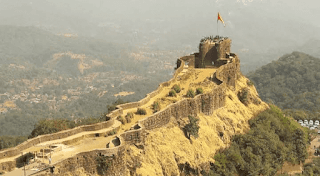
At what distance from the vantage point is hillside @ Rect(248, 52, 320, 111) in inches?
4242

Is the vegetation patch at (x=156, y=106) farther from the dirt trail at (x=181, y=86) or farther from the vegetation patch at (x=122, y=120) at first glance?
the vegetation patch at (x=122, y=120)

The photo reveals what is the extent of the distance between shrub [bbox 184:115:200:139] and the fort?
0.81 m

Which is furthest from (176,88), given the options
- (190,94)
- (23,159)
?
(23,159)

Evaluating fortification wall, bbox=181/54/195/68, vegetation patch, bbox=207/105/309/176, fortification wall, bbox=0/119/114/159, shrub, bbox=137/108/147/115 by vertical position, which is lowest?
vegetation patch, bbox=207/105/309/176

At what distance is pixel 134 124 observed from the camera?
90.1 feet

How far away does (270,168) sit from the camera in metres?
35.4

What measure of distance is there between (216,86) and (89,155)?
18.4 metres

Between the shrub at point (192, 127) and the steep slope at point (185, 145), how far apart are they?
0.44 m

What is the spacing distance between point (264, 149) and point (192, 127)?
33.1 feet

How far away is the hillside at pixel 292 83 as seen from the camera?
108 m

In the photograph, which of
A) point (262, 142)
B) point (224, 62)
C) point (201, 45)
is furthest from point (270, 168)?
point (201, 45)

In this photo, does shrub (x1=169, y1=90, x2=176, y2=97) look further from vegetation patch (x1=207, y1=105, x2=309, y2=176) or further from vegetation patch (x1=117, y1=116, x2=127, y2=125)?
vegetation patch (x1=117, y1=116, x2=127, y2=125)

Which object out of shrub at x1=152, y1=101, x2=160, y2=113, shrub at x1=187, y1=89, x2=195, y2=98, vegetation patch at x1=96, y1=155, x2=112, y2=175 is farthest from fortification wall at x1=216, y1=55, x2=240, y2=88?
vegetation patch at x1=96, y1=155, x2=112, y2=175

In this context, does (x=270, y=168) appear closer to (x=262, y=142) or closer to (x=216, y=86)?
(x=262, y=142)
